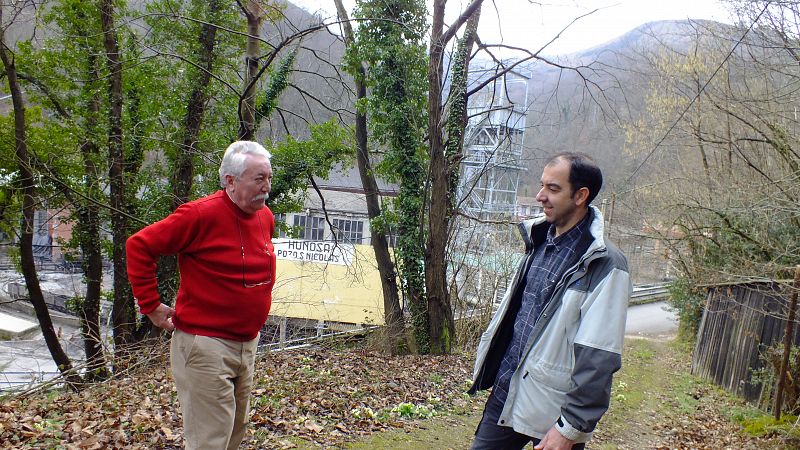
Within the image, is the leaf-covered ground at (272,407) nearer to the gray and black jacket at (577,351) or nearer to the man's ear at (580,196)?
the gray and black jacket at (577,351)

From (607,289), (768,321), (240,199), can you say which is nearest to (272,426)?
(240,199)

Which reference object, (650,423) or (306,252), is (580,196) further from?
(306,252)

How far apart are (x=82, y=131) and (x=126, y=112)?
1158 mm

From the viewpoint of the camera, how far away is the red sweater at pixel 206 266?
126 inches

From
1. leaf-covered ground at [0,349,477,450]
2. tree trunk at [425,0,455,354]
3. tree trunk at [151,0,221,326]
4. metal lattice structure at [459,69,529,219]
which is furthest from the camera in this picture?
tree trunk at [151,0,221,326]

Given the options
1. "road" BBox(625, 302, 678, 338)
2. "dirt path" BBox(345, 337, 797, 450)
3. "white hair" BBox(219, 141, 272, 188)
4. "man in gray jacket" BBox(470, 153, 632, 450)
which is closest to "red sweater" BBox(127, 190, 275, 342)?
"white hair" BBox(219, 141, 272, 188)

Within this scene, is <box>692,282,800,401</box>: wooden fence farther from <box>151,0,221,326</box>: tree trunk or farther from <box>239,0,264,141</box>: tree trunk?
<box>151,0,221,326</box>: tree trunk

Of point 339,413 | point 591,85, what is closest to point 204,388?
point 339,413

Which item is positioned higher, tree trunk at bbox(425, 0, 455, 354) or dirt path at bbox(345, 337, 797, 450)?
tree trunk at bbox(425, 0, 455, 354)

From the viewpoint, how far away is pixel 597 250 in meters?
2.67

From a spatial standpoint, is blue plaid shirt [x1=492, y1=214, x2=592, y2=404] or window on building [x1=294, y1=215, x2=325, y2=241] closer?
blue plaid shirt [x1=492, y1=214, x2=592, y2=404]

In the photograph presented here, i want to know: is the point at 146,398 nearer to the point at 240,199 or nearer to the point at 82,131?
the point at 240,199

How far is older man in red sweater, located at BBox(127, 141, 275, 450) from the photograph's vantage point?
3.23m

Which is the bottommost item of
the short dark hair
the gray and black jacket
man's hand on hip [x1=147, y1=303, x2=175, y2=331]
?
man's hand on hip [x1=147, y1=303, x2=175, y2=331]
